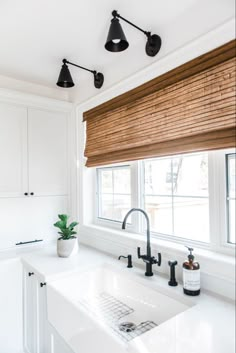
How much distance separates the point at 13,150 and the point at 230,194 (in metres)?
1.73

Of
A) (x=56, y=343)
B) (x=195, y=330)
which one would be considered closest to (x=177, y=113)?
(x=195, y=330)

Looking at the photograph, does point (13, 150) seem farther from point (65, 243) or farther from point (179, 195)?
A: point (179, 195)

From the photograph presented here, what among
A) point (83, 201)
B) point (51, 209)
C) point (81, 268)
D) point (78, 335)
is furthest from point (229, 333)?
point (51, 209)

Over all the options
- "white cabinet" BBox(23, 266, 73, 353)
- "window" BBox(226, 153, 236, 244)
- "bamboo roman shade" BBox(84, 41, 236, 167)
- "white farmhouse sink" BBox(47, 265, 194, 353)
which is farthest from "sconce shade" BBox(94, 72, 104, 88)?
"white cabinet" BBox(23, 266, 73, 353)

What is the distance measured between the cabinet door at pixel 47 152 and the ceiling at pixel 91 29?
0.45 meters

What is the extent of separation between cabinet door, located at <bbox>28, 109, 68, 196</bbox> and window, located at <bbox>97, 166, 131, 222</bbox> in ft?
1.26

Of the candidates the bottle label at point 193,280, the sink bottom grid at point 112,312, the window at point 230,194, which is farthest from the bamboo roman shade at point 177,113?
the sink bottom grid at point 112,312

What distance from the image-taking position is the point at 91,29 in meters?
1.61

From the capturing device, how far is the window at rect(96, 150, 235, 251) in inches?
52.2

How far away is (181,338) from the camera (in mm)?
968

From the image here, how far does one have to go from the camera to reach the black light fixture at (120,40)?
128cm

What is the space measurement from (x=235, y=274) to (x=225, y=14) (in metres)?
1.26

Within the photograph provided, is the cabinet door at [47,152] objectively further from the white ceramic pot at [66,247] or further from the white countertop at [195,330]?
the white countertop at [195,330]

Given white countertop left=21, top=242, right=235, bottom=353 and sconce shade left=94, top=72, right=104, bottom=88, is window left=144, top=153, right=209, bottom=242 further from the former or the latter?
sconce shade left=94, top=72, right=104, bottom=88
